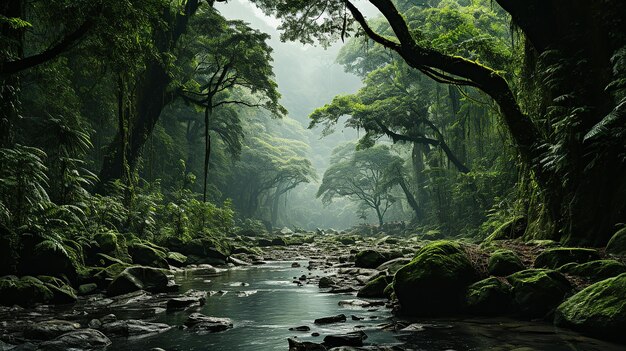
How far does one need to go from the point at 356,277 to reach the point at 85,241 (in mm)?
5608

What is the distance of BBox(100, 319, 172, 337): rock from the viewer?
4668 mm

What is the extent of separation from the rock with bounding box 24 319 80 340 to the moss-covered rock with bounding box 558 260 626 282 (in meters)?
5.75

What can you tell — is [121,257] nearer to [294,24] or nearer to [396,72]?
[294,24]

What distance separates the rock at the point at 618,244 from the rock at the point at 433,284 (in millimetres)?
1787

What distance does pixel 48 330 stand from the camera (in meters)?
4.44

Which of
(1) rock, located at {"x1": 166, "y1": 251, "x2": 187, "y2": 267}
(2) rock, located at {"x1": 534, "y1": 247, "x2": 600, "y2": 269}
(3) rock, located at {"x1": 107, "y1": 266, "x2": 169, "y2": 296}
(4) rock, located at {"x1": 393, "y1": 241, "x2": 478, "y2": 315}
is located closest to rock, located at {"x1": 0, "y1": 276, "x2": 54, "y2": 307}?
(3) rock, located at {"x1": 107, "y1": 266, "x2": 169, "y2": 296}

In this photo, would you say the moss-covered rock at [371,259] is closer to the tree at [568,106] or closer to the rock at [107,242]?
the tree at [568,106]

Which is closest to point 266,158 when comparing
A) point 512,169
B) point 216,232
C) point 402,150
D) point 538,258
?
point 402,150

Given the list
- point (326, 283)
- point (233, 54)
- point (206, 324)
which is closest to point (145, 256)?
point (326, 283)

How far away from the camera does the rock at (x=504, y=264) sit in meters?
5.70

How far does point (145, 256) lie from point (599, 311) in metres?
9.22

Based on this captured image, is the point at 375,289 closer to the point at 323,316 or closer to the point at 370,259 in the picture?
the point at 323,316

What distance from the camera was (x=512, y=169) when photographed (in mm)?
16906

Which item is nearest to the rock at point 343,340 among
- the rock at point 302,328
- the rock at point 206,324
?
the rock at point 302,328
